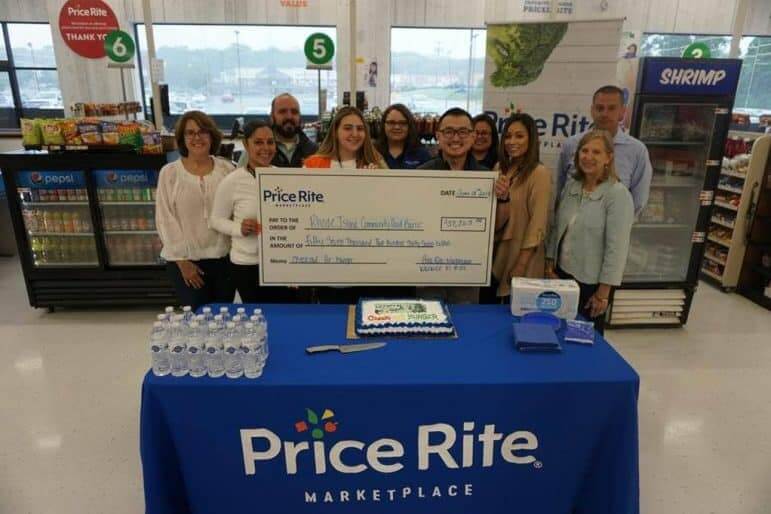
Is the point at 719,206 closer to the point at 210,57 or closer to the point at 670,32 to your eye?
the point at 670,32

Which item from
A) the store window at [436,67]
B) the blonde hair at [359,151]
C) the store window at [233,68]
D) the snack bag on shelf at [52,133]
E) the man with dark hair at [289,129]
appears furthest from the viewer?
the store window at [436,67]

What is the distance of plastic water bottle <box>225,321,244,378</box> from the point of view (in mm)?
1741

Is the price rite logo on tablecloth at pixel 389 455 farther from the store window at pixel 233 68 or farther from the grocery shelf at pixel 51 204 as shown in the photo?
the store window at pixel 233 68

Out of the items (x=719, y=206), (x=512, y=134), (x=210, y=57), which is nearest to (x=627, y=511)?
(x=512, y=134)

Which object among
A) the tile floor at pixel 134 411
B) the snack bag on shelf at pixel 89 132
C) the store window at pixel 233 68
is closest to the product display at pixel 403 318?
the tile floor at pixel 134 411

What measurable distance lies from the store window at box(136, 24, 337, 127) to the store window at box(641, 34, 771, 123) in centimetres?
546

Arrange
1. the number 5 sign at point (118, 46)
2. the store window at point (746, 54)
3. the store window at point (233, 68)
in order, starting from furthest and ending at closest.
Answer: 1. the store window at point (746, 54)
2. the store window at point (233, 68)
3. the number 5 sign at point (118, 46)

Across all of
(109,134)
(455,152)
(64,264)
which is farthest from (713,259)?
(64,264)

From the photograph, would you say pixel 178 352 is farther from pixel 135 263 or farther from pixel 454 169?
pixel 135 263

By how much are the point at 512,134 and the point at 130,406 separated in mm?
2704

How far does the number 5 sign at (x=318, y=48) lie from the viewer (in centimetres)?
452

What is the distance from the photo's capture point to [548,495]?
1.97m

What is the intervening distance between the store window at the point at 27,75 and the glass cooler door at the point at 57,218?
4423 millimetres

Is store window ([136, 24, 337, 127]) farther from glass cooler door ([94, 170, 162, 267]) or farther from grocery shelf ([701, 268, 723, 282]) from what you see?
grocery shelf ([701, 268, 723, 282])
